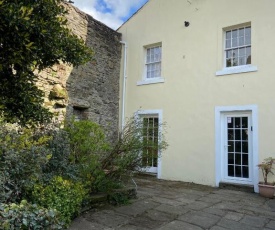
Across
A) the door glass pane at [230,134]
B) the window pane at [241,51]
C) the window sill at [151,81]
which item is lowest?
the door glass pane at [230,134]

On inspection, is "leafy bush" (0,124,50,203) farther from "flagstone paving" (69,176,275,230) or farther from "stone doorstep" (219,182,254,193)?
"stone doorstep" (219,182,254,193)

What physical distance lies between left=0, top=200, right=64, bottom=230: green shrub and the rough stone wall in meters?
5.06

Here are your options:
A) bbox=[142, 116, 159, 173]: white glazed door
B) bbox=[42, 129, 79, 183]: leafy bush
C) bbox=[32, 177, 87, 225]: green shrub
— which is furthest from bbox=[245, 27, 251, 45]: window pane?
bbox=[32, 177, 87, 225]: green shrub

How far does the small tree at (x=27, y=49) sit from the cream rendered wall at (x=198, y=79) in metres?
5.10

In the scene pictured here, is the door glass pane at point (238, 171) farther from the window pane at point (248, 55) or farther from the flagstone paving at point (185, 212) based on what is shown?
the window pane at point (248, 55)

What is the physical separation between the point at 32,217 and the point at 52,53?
2.15 m

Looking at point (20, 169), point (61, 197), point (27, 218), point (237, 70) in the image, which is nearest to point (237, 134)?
point (237, 70)

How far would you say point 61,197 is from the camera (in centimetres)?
398

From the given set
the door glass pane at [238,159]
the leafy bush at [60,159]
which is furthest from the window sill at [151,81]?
the leafy bush at [60,159]

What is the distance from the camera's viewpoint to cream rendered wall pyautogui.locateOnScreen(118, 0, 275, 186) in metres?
7.20

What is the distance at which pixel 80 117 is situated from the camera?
880 cm

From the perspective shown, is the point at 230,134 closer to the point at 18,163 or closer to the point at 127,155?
the point at 127,155

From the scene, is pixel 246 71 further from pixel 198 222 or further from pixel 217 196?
pixel 198 222

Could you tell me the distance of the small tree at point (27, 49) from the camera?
3.11 meters
